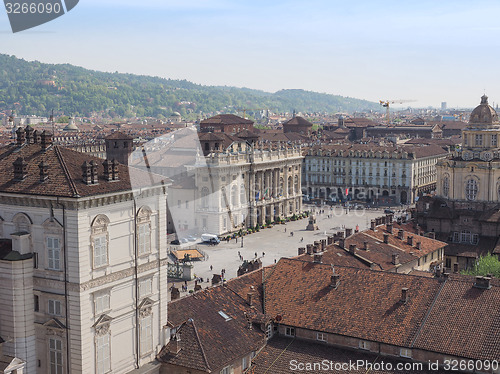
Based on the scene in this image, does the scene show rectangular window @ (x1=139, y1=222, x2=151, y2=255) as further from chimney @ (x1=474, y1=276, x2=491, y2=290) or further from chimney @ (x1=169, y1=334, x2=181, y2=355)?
chimney @ (x1=474, y1=276, x2=491, y2=290)

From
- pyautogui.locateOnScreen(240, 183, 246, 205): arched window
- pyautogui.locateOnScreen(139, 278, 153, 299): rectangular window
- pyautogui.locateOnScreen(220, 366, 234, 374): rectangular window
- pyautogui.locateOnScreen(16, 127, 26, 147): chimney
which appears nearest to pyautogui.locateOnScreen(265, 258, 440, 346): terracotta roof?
pyautogui.locateOnScreen(220, 366, 234, 374): rectangular window

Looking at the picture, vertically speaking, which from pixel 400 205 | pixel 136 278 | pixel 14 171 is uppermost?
pixel 14 171

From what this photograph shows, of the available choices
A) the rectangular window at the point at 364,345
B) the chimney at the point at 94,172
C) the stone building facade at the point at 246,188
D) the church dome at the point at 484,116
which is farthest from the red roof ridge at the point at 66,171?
the stone building facade at the point at 246,188

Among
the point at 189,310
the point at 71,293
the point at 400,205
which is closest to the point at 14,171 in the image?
the point at 71,293

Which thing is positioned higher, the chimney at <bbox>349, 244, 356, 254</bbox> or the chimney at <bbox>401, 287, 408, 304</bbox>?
the chimney at <bbox>401, 287, 408, 304</bbox>

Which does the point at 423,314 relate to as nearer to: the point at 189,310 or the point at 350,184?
the point at 189,310

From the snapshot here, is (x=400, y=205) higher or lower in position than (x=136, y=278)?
lower
